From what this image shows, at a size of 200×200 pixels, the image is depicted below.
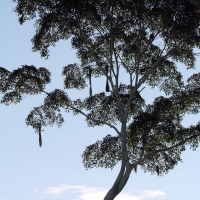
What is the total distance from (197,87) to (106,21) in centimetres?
557

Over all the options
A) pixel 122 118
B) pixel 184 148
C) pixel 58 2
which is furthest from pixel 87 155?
pixel 58 2

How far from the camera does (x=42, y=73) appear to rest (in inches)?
923

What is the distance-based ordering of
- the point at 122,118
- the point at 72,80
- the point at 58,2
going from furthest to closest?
the point at 72,80, the point at 58,2, the point at 122,118

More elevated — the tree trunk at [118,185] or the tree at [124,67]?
the tree at [124,67]

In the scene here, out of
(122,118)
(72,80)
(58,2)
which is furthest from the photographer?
(72,80)

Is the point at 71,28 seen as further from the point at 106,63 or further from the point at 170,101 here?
the point at 170,101

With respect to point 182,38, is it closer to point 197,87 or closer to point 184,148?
point 197,87

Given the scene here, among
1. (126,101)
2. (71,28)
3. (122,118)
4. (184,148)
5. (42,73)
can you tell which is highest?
(71,28)

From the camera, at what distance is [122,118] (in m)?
21.3

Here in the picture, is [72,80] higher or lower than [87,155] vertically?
higher

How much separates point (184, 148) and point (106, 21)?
7.33 metres

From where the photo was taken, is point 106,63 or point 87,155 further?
point 106,63

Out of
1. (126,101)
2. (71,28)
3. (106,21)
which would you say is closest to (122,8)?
(106,21)

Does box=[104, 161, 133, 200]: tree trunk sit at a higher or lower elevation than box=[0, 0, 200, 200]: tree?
lower
